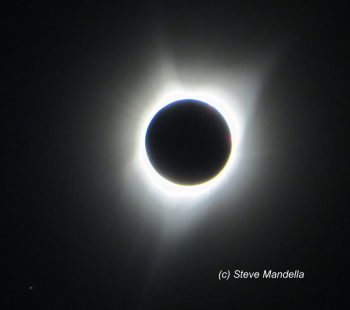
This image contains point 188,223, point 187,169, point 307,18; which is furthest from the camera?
point 188,223

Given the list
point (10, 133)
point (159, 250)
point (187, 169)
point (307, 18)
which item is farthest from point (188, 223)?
point (307, 18)

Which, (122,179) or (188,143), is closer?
(188,143)

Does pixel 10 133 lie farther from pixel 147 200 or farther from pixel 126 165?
pixel 147 200

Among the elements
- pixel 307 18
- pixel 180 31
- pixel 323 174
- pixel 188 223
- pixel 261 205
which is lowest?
pixel 188 223
